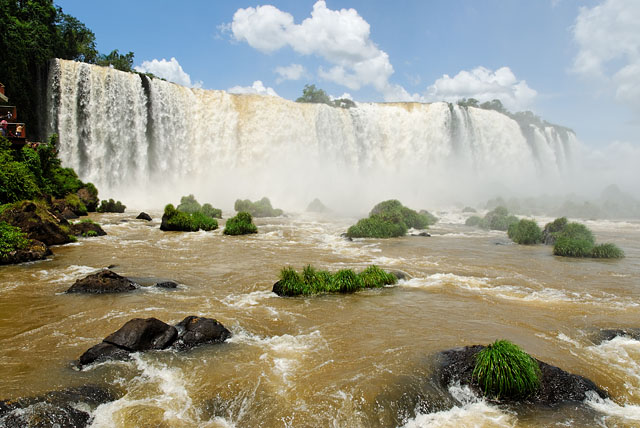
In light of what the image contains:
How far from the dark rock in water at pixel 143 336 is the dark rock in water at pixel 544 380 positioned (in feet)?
12.5

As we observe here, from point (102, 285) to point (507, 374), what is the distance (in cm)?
769

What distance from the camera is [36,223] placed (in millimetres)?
12711

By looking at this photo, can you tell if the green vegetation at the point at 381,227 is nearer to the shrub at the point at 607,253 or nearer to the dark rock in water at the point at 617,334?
the shrub at the point at 607,253

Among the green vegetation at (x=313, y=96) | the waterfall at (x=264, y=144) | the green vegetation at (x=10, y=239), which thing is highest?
the green vegetation at (x=313, y=96)

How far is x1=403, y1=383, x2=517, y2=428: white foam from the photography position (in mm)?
4198

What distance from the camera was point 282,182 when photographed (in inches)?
1631

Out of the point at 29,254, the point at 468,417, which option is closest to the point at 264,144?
the point at 29,254

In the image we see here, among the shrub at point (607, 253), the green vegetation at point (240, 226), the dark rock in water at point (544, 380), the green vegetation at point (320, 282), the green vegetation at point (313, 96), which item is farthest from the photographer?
the green vegetation at point (313, 96)

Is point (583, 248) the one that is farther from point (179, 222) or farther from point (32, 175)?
point (32, 175)

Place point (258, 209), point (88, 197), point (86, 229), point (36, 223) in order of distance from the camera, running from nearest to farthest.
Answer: point (36, 223) < point (86, 229) < point (88, 197) < point (258, 209)

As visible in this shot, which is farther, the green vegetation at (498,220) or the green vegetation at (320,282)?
the green vegetation at (498,220)

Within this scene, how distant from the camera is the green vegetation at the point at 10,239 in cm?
1045

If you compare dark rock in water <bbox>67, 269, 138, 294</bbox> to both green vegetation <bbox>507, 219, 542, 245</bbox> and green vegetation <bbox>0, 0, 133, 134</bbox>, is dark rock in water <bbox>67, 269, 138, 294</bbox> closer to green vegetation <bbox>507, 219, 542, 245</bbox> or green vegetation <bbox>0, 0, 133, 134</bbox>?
green vegetation <bbox>507, 219, 542, 245</bbox>

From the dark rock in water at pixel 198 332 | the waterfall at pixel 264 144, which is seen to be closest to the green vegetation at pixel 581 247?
the dark rock in water at pixel 198 332
